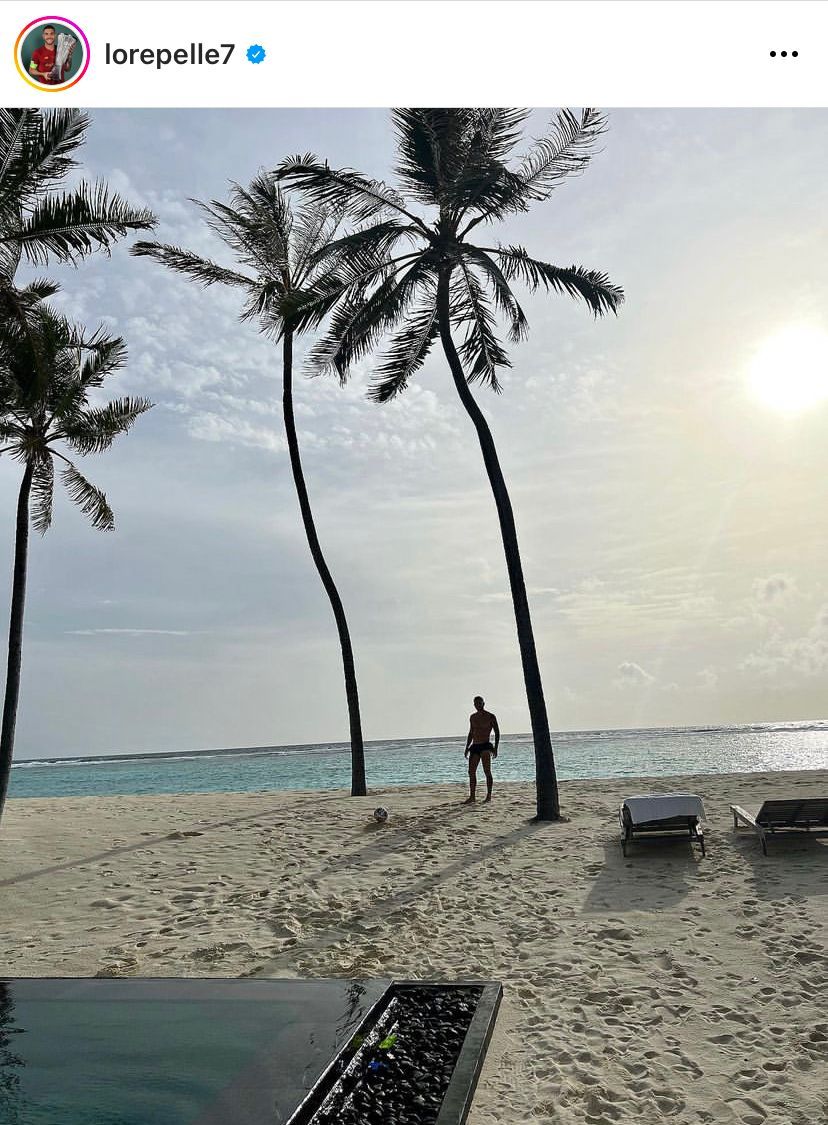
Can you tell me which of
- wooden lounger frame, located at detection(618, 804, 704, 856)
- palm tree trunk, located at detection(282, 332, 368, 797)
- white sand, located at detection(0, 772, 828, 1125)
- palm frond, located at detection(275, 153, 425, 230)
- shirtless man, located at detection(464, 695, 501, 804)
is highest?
palm frond, located at detection(275, 153, 425, 230)

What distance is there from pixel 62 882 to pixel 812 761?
3909 centimetres

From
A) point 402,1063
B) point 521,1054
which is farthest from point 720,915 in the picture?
point 402,1063

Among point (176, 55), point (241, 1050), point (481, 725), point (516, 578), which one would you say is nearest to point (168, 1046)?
point (241, 1050)

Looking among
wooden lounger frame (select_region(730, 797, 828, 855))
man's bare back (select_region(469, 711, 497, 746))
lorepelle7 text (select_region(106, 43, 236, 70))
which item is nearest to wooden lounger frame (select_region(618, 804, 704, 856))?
wooden lounger frame (select_region(730, 797, 828, 855))

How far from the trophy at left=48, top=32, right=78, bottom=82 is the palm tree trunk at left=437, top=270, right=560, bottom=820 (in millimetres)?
9552

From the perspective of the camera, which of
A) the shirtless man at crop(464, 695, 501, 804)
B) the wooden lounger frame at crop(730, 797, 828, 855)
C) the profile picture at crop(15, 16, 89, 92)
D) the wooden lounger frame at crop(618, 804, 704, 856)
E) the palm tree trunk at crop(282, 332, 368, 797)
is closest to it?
the profile picture at crop(15, 16, 89, 92)

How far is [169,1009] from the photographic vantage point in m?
5.11

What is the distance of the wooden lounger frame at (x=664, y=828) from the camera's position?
9.02 metres

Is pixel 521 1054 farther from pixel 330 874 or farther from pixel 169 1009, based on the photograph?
pixel 330 874

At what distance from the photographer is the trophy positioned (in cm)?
418

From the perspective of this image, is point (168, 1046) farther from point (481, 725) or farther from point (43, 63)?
point (481, 725)

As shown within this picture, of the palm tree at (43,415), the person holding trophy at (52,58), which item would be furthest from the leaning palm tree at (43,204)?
the person holding trophy at (52,58)

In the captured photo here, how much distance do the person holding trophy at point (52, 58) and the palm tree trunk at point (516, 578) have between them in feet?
31.4

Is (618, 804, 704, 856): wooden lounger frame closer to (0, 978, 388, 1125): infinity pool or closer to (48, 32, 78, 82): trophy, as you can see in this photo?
(0, 978, 388, 1125): infinity pool
